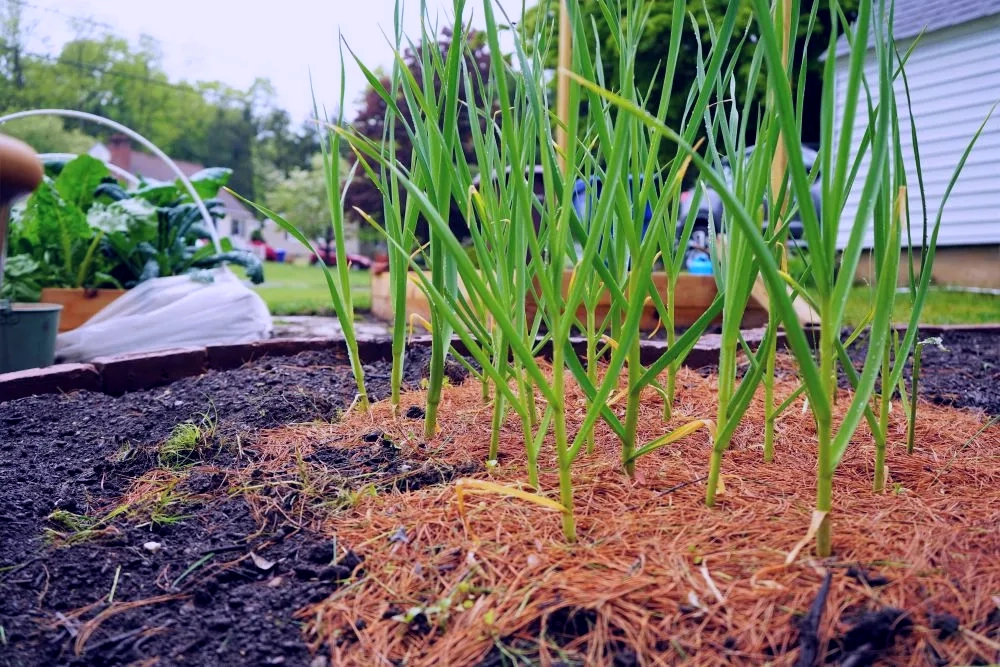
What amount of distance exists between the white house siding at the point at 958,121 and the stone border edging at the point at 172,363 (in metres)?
4.61

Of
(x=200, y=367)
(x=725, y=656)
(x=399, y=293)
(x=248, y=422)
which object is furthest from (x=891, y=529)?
(x=200, y=367)

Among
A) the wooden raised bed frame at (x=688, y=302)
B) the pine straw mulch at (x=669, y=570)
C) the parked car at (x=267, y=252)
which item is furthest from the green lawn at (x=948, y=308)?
the parked car at (x=267, y=252)

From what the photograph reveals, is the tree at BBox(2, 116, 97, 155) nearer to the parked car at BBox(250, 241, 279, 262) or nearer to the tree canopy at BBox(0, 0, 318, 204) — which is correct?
the tree canopy at BBox(0, 0, 318, 204)

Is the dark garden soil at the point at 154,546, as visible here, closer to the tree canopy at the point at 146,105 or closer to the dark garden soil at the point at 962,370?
the dark garden soil at the point at 962,370

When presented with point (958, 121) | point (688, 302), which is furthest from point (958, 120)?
point (688, 302)

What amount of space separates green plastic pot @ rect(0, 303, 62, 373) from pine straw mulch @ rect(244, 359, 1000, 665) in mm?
1886

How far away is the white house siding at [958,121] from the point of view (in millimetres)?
5844

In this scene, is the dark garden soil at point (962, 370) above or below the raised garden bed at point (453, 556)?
above

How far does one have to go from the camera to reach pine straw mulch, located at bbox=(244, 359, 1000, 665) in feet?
2.09

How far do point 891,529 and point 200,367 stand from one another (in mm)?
1662

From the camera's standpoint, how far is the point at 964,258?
6.50 m

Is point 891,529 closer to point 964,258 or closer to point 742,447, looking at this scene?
point 742,447

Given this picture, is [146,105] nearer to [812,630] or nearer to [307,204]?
[307,204]

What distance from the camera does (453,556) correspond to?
80 centimetres
